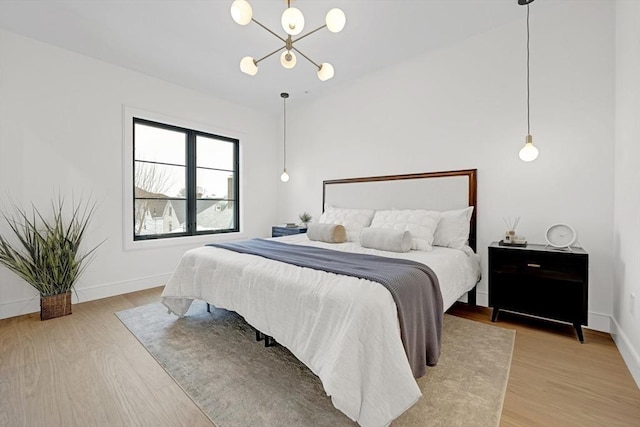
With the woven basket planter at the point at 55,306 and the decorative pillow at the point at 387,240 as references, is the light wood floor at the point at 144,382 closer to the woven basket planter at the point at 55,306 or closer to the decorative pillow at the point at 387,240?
the woven basket planter at the point at 55,306

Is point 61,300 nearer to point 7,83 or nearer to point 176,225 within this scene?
point 176,225

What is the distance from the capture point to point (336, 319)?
4.74 feet

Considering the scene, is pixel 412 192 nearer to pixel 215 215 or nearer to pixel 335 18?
pixel 335 18

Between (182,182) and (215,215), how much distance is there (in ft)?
2.48

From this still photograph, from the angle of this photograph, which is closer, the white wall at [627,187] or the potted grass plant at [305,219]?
the white wall at [627,187]

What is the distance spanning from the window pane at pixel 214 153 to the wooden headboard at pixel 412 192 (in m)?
1.94

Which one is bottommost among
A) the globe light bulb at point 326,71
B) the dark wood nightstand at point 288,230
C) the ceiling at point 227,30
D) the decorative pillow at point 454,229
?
the dark wood nightstand at point 288,230

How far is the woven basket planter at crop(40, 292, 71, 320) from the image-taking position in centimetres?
274

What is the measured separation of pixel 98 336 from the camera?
2.38m

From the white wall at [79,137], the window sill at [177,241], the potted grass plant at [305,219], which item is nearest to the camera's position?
the white wall at [79,137]

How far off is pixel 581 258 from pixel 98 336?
13.5ft

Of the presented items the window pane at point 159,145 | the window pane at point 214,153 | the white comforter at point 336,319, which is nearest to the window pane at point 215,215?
the window pane at point 214,153

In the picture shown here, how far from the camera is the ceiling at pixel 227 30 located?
97.0 inches

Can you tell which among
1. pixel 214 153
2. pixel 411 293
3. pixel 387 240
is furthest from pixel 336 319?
pixel 214 153
